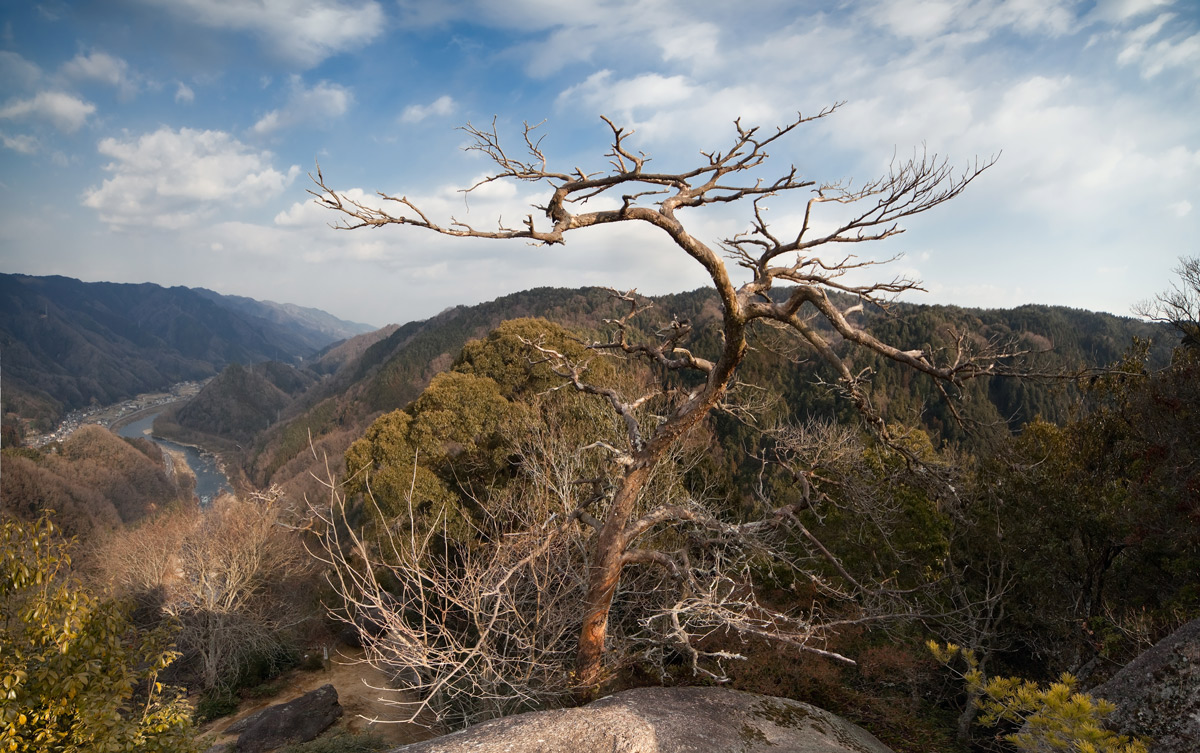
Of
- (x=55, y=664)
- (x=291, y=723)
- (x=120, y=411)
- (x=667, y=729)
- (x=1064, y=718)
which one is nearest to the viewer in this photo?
(x=1064, y=718)

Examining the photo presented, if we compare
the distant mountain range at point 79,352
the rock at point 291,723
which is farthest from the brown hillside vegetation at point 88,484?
the distant mountain range at point 79,352

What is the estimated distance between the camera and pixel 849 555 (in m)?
10.9

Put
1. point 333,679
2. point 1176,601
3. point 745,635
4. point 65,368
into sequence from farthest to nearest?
point 65,368 < point 333,679 < point 745,635 < point 1176,601

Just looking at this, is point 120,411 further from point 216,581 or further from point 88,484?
point 216,581

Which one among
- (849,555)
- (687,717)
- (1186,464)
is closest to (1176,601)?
(1186,464)

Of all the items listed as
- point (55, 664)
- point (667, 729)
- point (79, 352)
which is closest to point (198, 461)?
point (79, 352)

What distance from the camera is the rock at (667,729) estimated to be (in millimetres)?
4883

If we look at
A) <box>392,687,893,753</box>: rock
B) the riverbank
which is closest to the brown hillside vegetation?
<box>392,687,893,753</box>: rock

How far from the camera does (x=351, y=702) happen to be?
1119 cm

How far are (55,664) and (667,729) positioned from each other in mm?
4801

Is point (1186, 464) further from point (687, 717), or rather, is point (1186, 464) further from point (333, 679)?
point (333, 679)

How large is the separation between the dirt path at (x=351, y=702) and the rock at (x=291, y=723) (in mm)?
311

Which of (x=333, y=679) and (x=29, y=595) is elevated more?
(x=29, y=595)

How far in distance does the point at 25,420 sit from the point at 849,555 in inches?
3849
